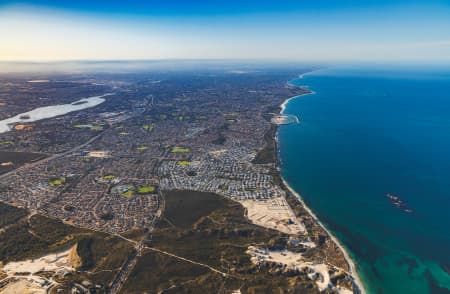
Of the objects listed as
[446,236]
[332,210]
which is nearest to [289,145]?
[332,210]

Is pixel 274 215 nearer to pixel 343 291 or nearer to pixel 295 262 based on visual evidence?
pixel 295 262

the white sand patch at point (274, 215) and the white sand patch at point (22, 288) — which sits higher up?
the white sand patch at point (274, 215)

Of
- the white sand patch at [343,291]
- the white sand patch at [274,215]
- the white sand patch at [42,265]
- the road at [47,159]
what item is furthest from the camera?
the road at [47,159]

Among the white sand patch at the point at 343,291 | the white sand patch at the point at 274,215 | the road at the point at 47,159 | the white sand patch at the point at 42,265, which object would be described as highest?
the road at the point at 47,159

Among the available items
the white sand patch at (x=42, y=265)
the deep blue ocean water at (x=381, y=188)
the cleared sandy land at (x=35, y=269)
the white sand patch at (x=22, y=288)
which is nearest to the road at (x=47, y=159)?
the white sand patch at (x=42, y=265)

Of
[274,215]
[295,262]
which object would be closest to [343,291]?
[295,262]

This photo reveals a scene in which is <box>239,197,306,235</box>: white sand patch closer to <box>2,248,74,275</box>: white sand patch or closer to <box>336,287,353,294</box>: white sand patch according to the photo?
<box>336,287,353,294</box>: white sand patch

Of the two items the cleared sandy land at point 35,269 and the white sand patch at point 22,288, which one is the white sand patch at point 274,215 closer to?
the cleared sandy land at point 35,269
